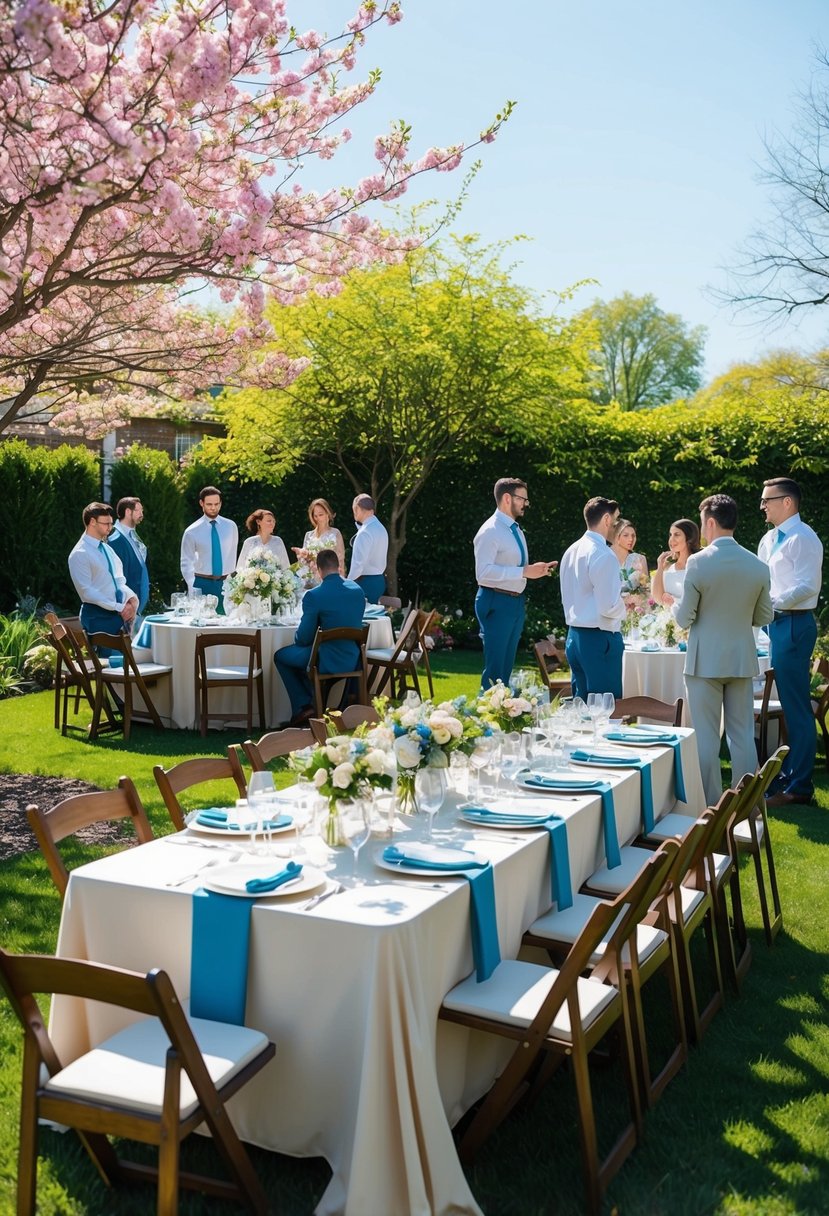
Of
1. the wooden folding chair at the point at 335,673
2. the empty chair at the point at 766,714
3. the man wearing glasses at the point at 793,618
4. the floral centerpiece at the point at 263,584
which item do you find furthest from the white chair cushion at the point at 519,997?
the floral centerpiece at the point at 263,584

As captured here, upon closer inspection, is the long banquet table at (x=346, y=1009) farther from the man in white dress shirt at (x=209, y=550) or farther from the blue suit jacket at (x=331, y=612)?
the man in white dress shirt at (x=209, y=550)

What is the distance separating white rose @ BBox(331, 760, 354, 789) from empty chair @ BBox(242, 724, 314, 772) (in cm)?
90

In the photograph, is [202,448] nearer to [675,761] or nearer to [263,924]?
[675,761]

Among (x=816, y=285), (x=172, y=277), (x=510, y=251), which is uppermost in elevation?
(x=816, y=285)

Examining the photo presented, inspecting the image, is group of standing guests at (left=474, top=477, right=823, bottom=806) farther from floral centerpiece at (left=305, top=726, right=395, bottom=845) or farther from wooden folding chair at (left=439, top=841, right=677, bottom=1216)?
floral centerpiece at (left=305, top=726, right=395, bottom=845)

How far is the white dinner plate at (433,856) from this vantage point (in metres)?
3.31

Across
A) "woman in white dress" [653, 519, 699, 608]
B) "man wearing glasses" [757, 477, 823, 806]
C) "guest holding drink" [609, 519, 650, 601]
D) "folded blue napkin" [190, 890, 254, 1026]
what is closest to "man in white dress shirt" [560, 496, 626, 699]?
"man wearing glasses" [757, 477, 823, 806]

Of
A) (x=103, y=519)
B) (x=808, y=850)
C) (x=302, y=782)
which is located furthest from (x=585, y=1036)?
(x=103, y=519)

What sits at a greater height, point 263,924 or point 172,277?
point 172,277

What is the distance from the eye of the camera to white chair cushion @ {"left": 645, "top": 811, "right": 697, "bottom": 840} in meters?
5.25

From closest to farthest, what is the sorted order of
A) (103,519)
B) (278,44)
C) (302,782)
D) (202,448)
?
(302,782)
(278,44)
(103,519)
(202,448)

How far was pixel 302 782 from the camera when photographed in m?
4.04

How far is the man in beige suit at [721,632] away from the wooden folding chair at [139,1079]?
4.47 m

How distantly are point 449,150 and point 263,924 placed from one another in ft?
18.2
